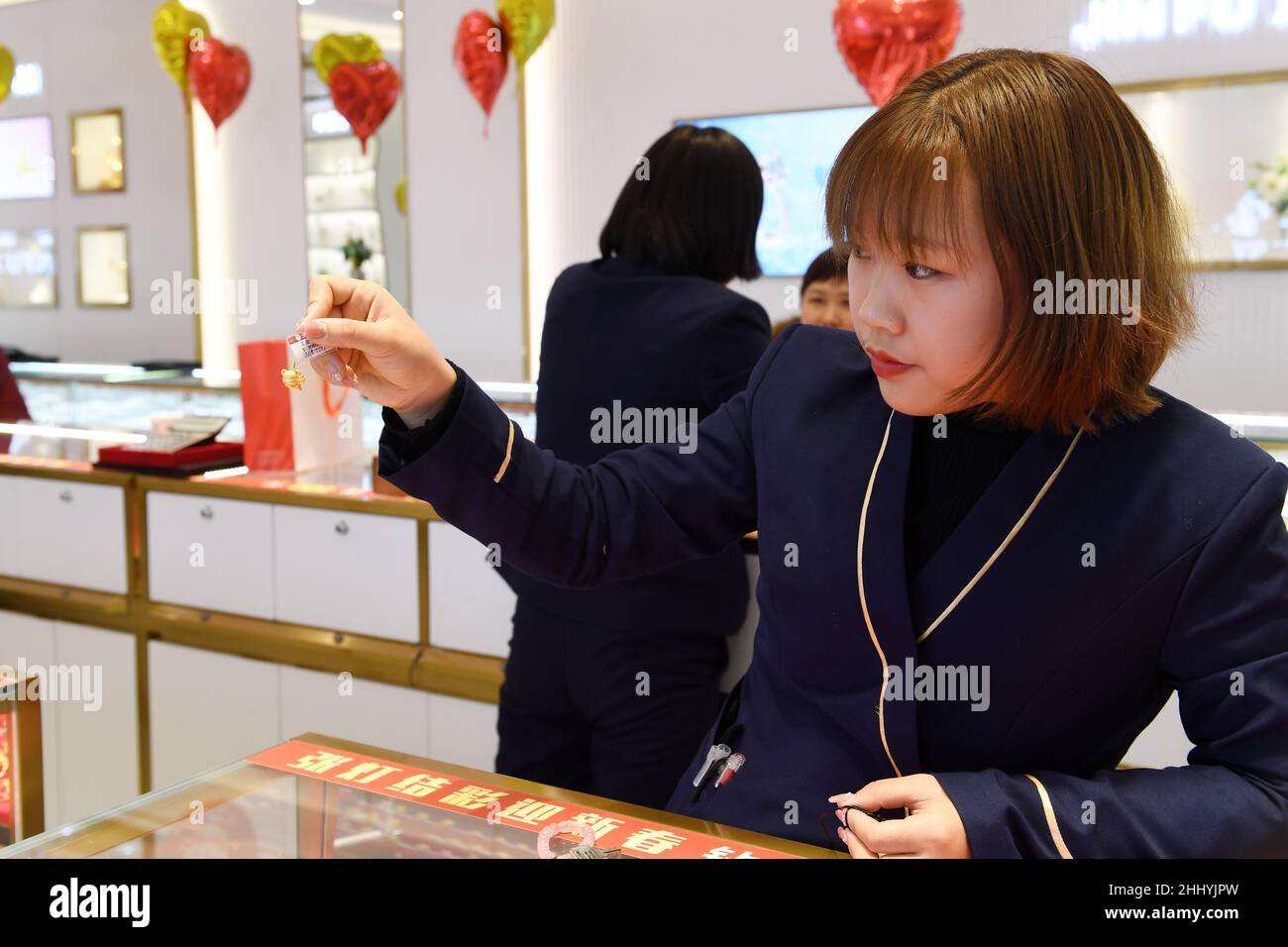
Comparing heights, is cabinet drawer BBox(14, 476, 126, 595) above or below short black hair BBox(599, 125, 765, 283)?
below

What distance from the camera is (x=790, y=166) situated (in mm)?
5266

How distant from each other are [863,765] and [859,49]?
10.9 ft

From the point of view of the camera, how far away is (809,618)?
1.13 metres

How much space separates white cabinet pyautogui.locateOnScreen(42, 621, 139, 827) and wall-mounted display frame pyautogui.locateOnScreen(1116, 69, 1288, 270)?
12.6ft

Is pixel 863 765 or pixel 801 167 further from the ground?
pixel 801 167

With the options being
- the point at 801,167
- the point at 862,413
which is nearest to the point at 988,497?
the point at 862,413

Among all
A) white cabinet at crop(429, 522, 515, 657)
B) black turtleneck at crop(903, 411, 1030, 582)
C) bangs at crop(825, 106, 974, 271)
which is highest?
bangs at crop(825, 106, 974, 271)

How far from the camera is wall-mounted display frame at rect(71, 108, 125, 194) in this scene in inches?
276

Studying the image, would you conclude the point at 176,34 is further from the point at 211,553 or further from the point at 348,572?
the point at 348,572

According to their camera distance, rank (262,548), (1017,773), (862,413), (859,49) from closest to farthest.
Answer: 1. (1017,773)
2. (862,413)
3. (262,548)
4. (859,49)

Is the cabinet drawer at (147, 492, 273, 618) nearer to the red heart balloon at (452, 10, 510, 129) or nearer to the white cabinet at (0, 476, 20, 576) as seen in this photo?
the white cabinet at (0, 476, 20, 576)

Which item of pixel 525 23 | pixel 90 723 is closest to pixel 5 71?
pixel 525 23

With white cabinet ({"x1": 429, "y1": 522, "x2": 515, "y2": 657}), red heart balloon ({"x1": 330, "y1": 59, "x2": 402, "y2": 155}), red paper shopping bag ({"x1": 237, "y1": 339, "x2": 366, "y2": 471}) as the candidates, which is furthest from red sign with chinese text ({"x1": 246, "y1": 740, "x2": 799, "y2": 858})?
red heart balloon ({"x1": 330, "y1": 59, "x2": 402, "y2": 155})
